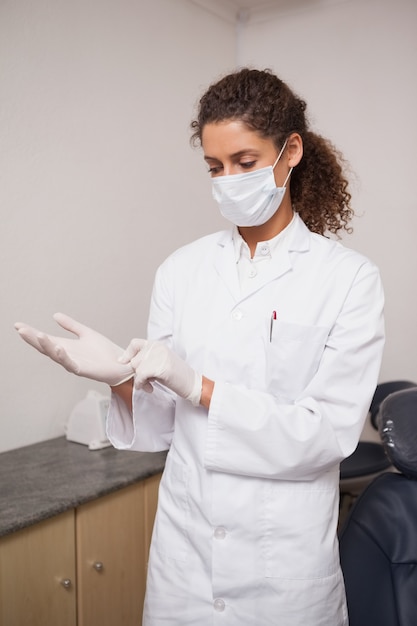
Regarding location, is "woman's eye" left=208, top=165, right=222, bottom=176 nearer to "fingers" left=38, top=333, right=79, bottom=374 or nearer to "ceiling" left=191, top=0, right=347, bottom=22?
"fingers" left=38, top=333, right=79, bottom=374

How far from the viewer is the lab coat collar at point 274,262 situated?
3.91 ft

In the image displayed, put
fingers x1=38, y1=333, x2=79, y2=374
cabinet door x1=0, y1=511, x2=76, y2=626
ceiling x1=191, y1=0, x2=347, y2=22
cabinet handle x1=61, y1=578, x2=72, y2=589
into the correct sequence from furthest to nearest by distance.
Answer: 1. ceiling x1=191, y1=0, x2=347, y2=22
2. cabinet handle x1=61, y1=578, x2=72, y2=589
3. cabinet door x1=0, y1=511, x2=76, y2=626
4. fingers x1=38, y1=333, x2=79, y2=374

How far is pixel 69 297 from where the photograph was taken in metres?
1.98

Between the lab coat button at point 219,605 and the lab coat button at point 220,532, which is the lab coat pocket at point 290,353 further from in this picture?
the lab coat button at point 219,605

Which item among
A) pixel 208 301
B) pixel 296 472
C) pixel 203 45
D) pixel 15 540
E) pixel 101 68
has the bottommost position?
pixel 15 540

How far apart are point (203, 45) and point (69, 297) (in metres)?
1.29

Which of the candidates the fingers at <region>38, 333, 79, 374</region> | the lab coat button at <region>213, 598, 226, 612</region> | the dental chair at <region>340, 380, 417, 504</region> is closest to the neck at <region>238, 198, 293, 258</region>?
the fingers at <region>38, 333, 79, 374</region>

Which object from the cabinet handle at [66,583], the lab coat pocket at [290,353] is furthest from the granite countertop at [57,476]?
the lab coat pocket at [290,353]

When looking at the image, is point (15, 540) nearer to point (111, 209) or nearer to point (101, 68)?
point (111, 209)

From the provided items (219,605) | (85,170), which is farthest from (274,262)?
(85,170)

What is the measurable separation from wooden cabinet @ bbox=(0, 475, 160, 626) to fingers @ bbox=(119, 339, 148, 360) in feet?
1.90

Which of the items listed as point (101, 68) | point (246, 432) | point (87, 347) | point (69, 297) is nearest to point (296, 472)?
point (246, 432)

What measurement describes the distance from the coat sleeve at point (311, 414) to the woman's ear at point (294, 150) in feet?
1.01

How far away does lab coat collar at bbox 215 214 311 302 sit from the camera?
1.19m
